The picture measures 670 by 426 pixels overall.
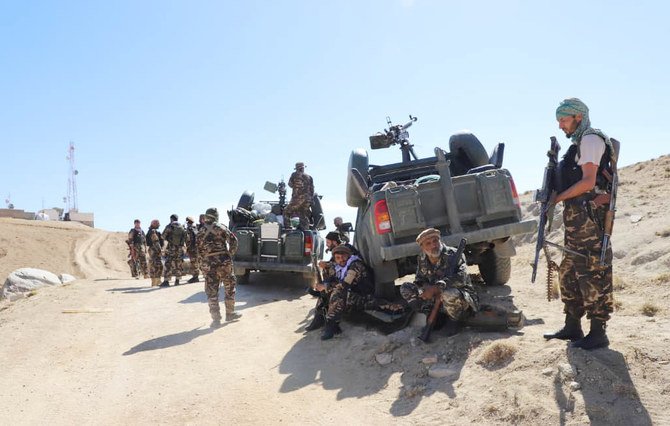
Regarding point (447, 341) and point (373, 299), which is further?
point (373, 299)

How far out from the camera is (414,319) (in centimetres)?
568

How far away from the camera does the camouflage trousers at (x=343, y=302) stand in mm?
6168

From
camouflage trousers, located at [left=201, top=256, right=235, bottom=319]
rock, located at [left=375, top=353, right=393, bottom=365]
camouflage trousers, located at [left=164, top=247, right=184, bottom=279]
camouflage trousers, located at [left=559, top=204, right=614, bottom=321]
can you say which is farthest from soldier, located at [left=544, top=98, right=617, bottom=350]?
camouflage trousers, located at [left=164, top=247, right=184, bottom=279]

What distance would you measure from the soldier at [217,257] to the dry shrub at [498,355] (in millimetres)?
4707

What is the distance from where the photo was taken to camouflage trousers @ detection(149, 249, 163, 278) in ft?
43.2

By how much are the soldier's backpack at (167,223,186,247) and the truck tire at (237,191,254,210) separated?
1818mm

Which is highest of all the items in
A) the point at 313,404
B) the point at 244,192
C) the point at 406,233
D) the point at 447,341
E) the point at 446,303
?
the point at 244,192

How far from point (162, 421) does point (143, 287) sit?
30.6 feet

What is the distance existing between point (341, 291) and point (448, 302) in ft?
5.43

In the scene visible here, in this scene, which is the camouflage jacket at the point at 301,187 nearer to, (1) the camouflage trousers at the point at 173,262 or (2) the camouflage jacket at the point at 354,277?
(1) the camouflage trousers at the point at 173,262

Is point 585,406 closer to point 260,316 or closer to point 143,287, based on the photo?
point 260,316

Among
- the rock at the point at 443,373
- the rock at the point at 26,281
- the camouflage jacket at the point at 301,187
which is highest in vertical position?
the camouflage jacket at the point at 301,187

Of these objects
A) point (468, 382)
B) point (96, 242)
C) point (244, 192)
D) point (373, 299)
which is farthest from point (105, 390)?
point (96, 242)

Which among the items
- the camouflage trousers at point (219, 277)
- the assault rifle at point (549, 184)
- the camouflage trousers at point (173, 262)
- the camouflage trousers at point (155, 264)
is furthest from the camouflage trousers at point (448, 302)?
the camouflage trousers at point (155, 264)
